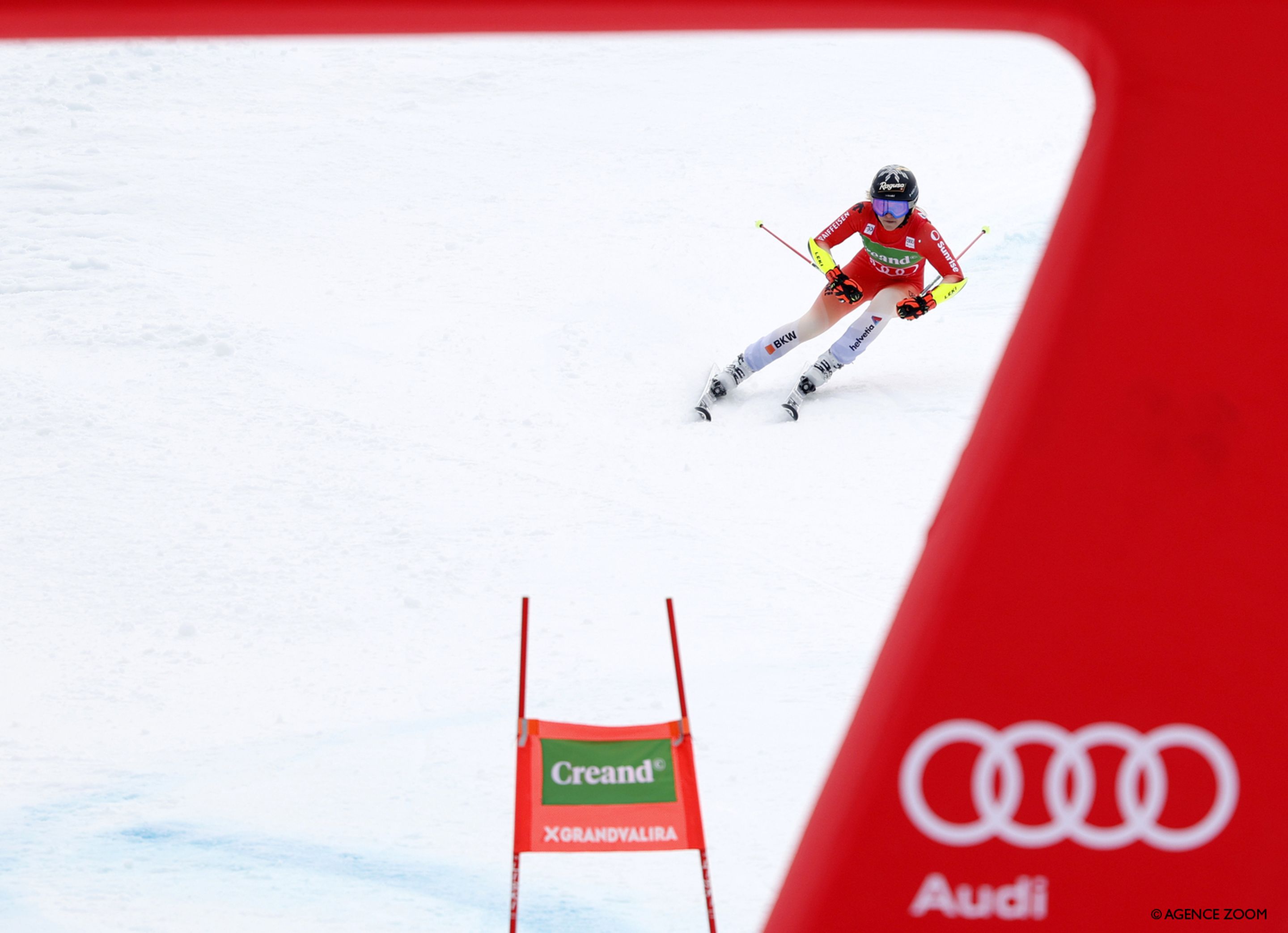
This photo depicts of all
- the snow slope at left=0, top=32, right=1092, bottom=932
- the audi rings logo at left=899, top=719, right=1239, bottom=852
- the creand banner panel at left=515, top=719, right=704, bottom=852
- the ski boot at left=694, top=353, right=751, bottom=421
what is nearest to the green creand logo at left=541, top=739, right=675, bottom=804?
the creand banner panel at left=515, top=719, right=704, bottom=852

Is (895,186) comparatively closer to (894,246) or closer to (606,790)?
(894,246)

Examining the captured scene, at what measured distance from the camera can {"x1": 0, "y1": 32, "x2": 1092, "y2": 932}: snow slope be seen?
10.5 ft

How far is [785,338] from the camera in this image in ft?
20.2

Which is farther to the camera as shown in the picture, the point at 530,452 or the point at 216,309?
the point at 216,309

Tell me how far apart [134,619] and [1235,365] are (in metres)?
4.06

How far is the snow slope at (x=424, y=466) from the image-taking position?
321 centimetres

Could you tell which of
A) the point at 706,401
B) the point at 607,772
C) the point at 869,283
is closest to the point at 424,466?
the point at 706,401

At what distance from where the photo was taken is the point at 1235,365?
974 millimetres

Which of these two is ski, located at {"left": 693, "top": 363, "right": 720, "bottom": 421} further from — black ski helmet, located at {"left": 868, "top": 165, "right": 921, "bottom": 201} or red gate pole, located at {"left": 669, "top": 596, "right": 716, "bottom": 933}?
red gate pole, located at {"left": 669, "top": 596, "right": 716, "bottom": 933}

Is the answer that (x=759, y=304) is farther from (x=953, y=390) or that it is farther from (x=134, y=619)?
(x=134, y=619)

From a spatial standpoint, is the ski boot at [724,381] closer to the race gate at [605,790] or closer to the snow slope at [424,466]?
the snow slope at [424,466]

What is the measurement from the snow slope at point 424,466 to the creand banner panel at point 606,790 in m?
0.44

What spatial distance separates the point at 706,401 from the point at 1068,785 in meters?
5.08

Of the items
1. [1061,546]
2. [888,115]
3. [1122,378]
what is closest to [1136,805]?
[1061,546]
